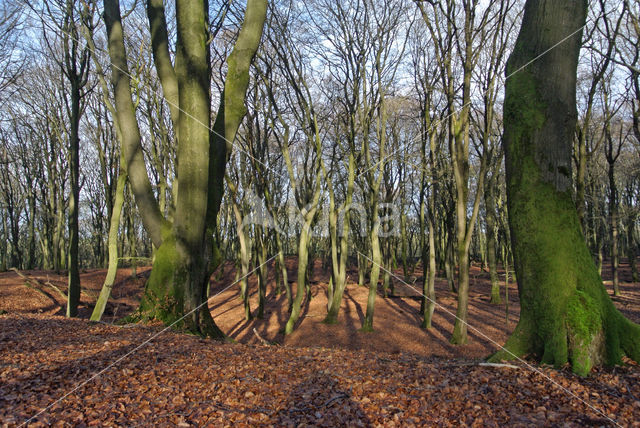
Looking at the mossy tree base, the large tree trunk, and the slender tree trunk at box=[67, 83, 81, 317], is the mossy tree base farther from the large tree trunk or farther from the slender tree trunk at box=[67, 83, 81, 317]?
the large tree trunk

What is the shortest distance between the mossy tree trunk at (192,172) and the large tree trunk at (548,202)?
375 centimetres

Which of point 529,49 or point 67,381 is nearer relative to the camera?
point 67,381

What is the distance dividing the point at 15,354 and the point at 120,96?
432cm

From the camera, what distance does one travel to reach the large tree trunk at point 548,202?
3.83 meters

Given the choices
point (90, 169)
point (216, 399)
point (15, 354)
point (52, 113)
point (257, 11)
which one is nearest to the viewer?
point (216, 399)

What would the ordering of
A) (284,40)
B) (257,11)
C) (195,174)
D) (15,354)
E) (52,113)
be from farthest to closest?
(52,113) → (284,40) → (257,11) → (195,174) → (15,354)

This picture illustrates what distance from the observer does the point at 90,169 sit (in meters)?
27.9

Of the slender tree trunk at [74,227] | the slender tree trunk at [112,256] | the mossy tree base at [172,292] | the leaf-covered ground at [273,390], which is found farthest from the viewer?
the slender tree trunk at [74,227]

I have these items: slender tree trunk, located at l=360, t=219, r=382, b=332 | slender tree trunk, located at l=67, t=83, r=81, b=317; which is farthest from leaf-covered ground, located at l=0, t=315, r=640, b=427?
slender tree trunk, located at l=360, t=219, r=382, b=332

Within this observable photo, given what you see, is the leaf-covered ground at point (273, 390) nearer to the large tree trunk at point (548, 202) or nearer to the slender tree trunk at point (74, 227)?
the large tree trunk at point (548, 202)

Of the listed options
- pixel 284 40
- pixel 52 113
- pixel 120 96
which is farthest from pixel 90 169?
pixel 120 96

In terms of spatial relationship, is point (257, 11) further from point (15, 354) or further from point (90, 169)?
point (90, 169)

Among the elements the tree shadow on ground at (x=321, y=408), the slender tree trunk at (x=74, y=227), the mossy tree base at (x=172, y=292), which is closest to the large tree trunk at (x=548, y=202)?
the tree shadow on ground at (x=321, y=408)

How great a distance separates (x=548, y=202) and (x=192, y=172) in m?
4.36
